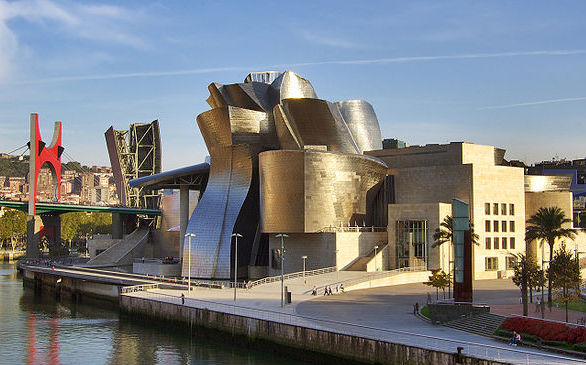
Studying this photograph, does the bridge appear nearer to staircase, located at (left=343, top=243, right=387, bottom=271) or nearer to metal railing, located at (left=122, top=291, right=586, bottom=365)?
staircase, located at (left=343, top=243, right=387, bottom=271)

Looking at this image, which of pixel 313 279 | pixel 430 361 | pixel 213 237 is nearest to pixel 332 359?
pixel 430 361

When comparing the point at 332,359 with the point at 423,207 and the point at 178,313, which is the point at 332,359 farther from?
the point at 423,207

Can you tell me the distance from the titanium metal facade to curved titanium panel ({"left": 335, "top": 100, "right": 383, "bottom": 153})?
7.83 meters

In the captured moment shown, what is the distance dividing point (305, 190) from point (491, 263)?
19.7 meters

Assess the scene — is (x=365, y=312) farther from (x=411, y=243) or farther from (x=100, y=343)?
(x=411, y=243)

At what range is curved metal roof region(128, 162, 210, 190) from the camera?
258 feet

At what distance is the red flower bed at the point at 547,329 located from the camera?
29.1 meters

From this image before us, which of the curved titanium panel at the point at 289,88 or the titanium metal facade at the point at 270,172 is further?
the curved titanium panel at the point at 289,88

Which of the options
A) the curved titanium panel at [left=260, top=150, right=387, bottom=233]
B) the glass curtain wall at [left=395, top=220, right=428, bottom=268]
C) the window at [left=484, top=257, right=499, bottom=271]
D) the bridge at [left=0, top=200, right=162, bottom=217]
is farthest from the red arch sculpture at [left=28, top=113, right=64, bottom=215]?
the window at [left=484, top=257, right=499, bottom=271]

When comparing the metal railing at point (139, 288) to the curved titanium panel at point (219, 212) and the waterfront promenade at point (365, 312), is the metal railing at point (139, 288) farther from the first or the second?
the curved titanium panel at point (219, 212)

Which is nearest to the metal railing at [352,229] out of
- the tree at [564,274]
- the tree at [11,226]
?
the tree at [564,274]

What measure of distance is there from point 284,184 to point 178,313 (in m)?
21.4

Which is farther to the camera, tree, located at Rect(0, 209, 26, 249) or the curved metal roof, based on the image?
tree, located at Rect(0, 209, 26, 249)

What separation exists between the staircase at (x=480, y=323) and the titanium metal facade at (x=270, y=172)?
93.1 feet
